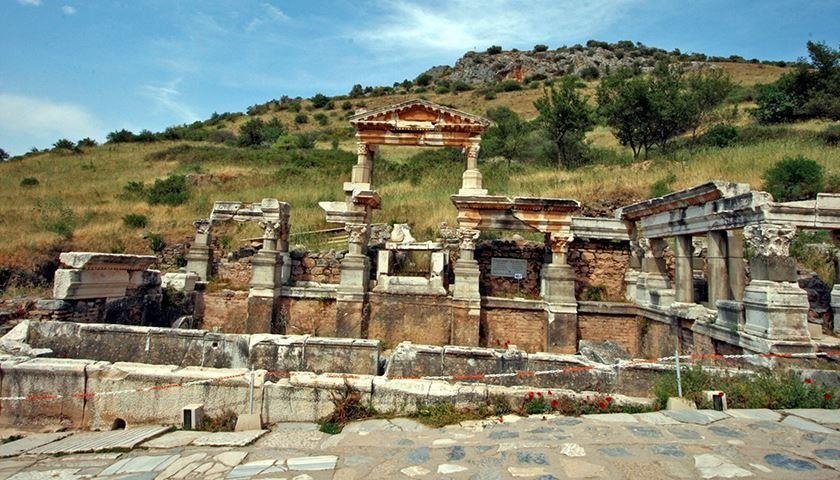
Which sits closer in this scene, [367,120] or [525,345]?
[525,345]

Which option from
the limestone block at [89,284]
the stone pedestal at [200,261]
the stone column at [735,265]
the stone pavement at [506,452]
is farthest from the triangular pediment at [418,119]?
the stone pavement at [506,452]

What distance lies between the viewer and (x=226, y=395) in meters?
5.54

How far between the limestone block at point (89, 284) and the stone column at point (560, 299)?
32.8 feet

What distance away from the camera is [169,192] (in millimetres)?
24859

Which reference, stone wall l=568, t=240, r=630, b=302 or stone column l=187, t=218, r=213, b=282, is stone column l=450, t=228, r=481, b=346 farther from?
stone column l=187, t=218, r=213, b=282

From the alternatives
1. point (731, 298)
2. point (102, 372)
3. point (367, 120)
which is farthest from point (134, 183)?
point (731, 298)

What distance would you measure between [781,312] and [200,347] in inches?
347

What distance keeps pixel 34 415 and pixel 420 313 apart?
302 inches

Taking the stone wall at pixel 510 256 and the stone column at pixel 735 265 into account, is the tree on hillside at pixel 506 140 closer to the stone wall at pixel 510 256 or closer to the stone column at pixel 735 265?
the stone wall at pixel 510 256

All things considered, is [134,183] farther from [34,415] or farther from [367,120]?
[34,415]

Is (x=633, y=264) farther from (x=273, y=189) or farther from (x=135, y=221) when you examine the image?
(x=135, y=221)

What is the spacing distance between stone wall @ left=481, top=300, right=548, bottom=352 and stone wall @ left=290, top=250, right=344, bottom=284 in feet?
16.0

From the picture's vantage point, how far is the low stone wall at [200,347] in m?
6.25

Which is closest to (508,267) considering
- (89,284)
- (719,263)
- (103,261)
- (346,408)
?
(719,263)
